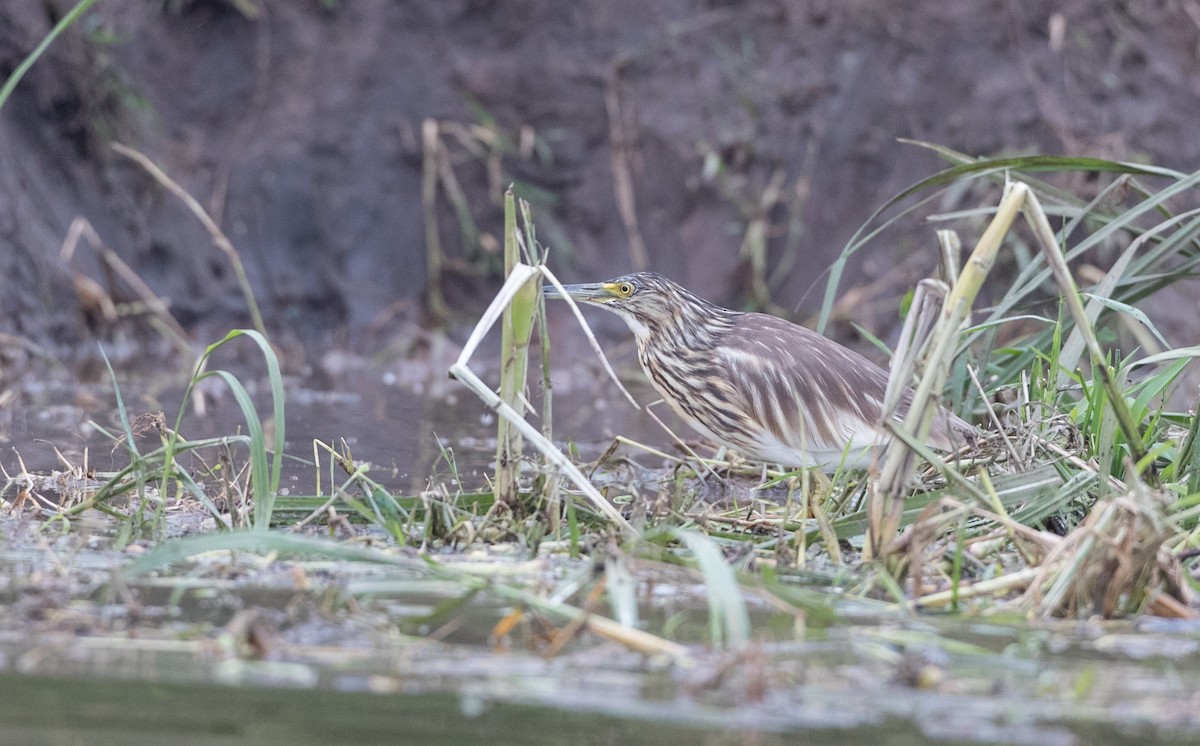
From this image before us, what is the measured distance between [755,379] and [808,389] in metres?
0.17

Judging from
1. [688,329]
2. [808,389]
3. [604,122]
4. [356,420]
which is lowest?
[356,420]

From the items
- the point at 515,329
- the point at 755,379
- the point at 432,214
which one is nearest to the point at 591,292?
the point at 755,379

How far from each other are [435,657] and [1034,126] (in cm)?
Answer: 890

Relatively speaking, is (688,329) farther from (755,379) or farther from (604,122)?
(604,122)

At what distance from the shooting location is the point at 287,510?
12.1 feet

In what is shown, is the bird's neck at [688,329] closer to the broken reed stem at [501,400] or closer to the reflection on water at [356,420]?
the reflection on water at [356,420]

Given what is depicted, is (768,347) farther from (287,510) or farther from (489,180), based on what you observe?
(489,180)

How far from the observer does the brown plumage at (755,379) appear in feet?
14.9

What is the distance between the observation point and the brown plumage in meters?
4.54

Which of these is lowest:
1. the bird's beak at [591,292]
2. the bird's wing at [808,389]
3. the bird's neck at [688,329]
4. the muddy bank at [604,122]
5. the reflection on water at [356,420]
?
the reflection on water at [356,420]

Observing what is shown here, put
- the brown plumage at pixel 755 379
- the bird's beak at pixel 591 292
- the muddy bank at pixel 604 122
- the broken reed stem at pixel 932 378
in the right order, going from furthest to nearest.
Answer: the muddy bank at pixel 604 122 → the bird's beak at pixel 591 292 → the brown plumage at pixel 755 379 → the broken reed stem at pixel 932 378

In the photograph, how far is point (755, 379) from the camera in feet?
15.4

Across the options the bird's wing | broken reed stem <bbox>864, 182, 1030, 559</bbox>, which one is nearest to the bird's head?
the bird's wing

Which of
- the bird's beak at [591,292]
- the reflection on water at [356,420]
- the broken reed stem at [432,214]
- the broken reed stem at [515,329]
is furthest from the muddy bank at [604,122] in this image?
the broken reed stem at [515,329]
